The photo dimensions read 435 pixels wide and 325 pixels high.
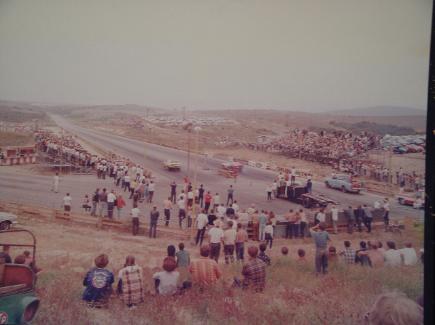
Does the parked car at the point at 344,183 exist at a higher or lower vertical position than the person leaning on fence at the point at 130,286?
higher

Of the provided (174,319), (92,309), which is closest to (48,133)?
(92,309)

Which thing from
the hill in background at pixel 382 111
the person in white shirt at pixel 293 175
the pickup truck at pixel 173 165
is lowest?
the person in white shirt at pixel 293 175

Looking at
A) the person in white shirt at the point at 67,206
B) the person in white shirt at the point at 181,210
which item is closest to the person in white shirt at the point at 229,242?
the person in white shirt at the point at 181,210

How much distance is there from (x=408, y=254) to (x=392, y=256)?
213 millimetres

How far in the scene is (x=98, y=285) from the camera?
4.30m

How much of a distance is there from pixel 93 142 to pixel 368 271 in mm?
4506

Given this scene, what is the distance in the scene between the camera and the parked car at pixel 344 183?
18.0ft

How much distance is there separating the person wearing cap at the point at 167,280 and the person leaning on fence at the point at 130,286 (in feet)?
0.67

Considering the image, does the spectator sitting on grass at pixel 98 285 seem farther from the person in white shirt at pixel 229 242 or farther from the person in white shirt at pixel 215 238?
the person in white shirt at pixel 229 242

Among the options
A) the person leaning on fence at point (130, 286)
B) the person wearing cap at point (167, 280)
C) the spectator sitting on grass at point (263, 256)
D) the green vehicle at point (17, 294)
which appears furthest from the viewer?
the spectator sitting on grass at point (263, 256)

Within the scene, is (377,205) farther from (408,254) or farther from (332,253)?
(332,253)

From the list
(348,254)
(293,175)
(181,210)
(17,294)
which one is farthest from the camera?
(293,175)

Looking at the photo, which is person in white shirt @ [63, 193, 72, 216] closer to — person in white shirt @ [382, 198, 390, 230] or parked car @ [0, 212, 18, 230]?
parked car @ [0, 212, 18, 230]

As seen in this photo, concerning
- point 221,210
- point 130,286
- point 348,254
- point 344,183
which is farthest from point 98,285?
point 344,183
